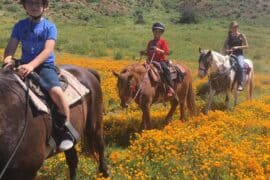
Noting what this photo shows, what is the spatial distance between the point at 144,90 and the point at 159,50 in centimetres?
103

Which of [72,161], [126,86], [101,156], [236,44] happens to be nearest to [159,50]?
[126,86]

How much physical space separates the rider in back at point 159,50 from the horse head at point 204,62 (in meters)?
2.05

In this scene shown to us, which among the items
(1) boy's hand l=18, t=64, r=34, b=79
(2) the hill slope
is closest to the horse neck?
(1) boy's hand l=18, t=64, r=34, b=79

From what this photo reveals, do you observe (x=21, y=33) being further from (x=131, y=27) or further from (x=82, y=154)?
(x=131, y=27)

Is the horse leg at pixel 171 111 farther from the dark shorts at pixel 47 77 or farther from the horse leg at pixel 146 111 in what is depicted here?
the dark shorts at pixel 47 77

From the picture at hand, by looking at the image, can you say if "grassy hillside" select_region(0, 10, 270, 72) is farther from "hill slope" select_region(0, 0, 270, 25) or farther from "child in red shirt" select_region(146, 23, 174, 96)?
"child in red shirt" select_region(146, 23, 174, 96)

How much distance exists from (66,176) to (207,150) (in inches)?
97.4

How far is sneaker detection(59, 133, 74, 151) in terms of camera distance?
19.5ft

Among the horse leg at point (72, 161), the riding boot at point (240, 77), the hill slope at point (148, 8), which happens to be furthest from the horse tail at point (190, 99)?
the hill slope at point (148, 8)

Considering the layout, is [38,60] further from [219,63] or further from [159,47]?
[219,63]

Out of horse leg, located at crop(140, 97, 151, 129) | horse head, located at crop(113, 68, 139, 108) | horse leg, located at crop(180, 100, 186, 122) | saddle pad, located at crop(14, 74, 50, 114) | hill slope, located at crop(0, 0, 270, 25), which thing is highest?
saddle pad, located at crop(14, 74, 50, 114)

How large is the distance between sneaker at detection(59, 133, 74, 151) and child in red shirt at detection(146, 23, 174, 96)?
5.27m

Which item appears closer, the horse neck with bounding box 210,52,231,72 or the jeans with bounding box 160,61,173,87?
the jeans with bounding box 160,61,173,87

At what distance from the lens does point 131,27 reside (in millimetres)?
49250
